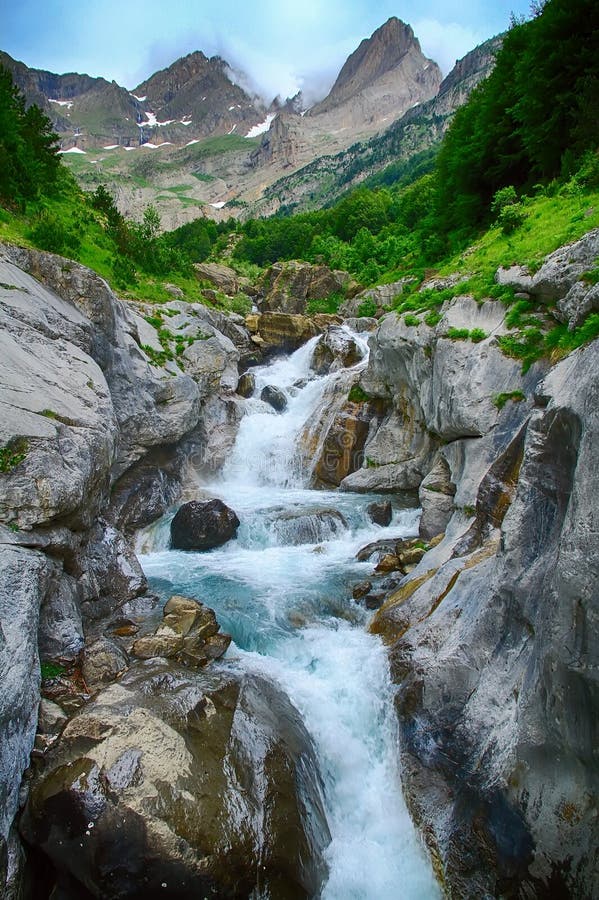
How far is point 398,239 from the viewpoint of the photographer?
178 feet

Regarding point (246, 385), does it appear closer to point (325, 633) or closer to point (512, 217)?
point (512, 217)

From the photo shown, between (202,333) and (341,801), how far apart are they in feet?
77.5

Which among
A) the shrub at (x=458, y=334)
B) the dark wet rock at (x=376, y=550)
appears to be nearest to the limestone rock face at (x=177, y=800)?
the dark wet rock at (x=376, y=550)

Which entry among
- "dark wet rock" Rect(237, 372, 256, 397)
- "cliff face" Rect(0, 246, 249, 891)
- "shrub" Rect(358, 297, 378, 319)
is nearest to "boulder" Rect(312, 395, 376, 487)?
"cliff face" Rect(0, 246, 249, 891)

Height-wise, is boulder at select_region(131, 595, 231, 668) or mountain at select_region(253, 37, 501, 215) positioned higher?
mountain at select_region(253, 37, 501, 215)

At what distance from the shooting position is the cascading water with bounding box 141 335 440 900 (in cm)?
720

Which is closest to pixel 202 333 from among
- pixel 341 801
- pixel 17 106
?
pixel 17 106

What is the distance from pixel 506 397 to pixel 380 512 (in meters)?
6.88

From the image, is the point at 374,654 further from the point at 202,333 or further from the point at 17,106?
the point at 17,106

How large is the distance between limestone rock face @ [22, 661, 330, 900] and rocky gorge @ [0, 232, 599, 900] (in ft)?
0.10

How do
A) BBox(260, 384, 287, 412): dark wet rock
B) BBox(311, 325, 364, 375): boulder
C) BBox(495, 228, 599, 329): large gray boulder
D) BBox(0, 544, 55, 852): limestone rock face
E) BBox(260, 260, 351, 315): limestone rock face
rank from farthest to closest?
BBox(260, 260, 351, 315): limestone rock face → BBox(311, 325, 364, 375): boulder → BBox(260, 384, 287, 412): dark wet rock → BBox(495, 228, 599, 329): large gray boulder → BBox(0, 544, 55, 852): limestone rock face

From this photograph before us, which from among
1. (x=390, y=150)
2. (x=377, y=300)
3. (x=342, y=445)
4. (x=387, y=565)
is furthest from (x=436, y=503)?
(x=390, y=150)

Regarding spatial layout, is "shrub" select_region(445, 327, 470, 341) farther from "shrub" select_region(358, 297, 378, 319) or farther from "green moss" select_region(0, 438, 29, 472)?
"shrub" select_region(358, 297, 378, 319)

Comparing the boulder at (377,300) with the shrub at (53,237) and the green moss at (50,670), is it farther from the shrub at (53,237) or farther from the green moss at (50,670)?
the green moss at (50,670)
